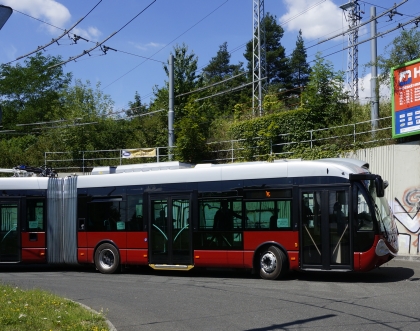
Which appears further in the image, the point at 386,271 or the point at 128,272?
the point at 128,272

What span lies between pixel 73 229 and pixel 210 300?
313 inches

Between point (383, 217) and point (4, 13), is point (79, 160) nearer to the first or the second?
point (383, 217)

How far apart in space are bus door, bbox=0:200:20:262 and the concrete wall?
12627 millimetres

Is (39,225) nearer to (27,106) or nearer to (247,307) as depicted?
(247,307)

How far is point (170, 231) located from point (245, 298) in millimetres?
4970

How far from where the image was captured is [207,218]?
632 inches

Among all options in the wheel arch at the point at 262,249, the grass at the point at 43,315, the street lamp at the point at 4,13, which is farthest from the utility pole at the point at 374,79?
the street lamp at the point at 4,13

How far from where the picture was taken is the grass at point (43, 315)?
869 cm

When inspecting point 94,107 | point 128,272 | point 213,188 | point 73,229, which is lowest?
point 128,272

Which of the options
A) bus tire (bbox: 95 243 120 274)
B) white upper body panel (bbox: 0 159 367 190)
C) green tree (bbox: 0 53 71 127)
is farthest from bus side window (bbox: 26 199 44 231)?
green tree (bbox: 0 53 71 127)

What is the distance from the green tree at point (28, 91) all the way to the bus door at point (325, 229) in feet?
165

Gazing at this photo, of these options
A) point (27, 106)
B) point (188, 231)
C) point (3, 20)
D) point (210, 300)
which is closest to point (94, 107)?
point (27, 106)

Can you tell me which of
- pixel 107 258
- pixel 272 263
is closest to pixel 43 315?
pixel 272 263

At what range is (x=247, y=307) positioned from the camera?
36.0ft
